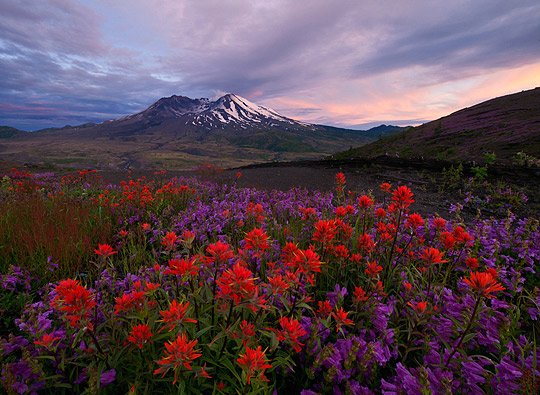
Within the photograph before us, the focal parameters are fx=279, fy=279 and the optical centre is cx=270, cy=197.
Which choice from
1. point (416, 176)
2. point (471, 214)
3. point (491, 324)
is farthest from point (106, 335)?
point (416, 176)

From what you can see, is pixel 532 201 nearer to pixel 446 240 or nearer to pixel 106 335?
pixel 446 240

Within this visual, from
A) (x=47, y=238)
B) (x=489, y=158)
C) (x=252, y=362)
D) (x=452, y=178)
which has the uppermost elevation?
(x=489, y=158)

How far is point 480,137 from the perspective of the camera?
18016 mm

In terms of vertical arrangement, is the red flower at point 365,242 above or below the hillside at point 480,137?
below

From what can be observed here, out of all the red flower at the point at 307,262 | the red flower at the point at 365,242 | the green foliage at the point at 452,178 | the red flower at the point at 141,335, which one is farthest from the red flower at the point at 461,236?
the green foliage at the point at 452,178

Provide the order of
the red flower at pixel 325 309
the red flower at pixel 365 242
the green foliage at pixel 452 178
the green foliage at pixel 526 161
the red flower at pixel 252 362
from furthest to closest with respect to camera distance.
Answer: the green foliage at pixel 526 161 → the green foliage at pixel 452 178 → the red flower at pixel 365 242 → the red flower at pixel 325 309 → the red flower at pixel 252 362

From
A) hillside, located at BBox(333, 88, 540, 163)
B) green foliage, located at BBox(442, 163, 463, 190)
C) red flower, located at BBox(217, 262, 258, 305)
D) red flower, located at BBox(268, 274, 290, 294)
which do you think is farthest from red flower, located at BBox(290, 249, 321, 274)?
hillside, located at BBox(333, 88, 540, 163)

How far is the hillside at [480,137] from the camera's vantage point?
1466 cm

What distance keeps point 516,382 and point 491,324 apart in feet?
1.63

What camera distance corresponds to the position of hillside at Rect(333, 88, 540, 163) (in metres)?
14.7

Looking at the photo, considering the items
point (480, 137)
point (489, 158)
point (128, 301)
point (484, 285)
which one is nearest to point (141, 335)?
point (128, 301)

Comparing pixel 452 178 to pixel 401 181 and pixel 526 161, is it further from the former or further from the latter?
pixel 526 161

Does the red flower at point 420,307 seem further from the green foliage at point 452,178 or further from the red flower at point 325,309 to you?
the green foliage at point 452,178

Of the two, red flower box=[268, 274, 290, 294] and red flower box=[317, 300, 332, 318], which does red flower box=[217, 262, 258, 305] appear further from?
red flower box=[317, 300, 332, 318]
